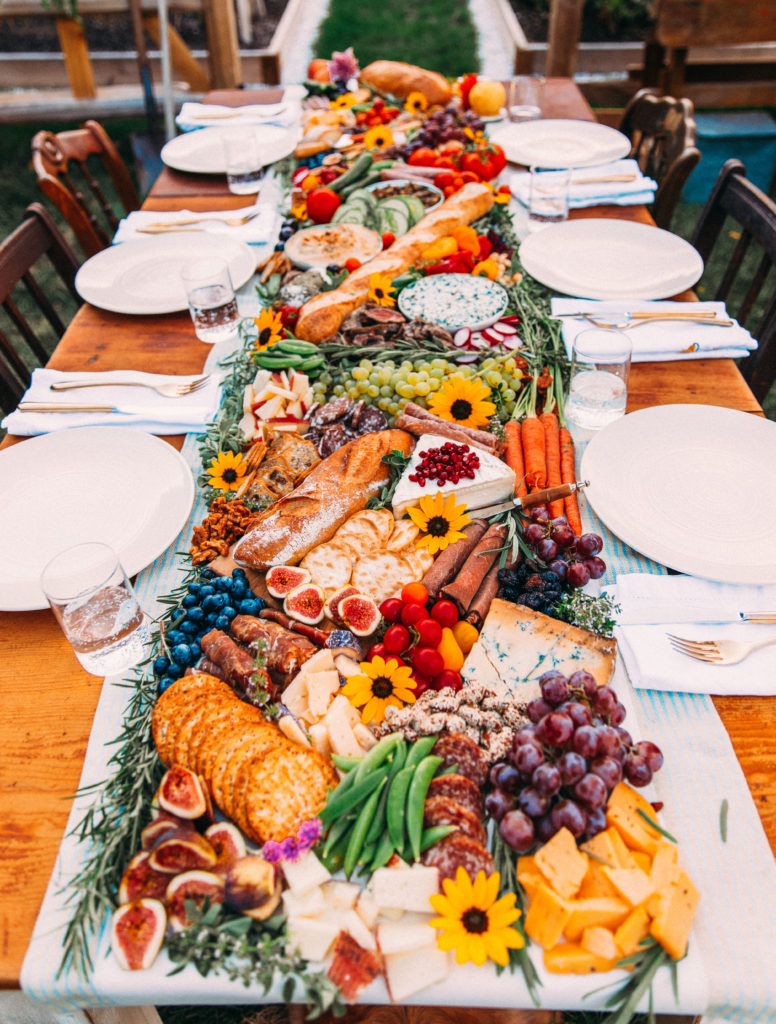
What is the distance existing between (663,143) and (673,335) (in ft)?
6.06

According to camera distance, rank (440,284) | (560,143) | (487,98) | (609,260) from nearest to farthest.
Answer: (440,284), (609,260), (560,143), (487,98)

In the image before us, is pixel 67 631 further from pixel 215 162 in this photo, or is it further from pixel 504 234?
pixel 215 162

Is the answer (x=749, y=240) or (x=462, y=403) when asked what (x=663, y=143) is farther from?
(x=462, y=403)

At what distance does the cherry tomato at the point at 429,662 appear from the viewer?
1.37 metres

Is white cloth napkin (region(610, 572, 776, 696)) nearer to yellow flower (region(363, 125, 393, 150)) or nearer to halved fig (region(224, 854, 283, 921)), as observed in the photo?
halved fig (region(224, 854, 283, 921))

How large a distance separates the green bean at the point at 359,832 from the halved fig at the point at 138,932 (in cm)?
27

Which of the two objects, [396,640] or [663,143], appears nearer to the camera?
[396,640]

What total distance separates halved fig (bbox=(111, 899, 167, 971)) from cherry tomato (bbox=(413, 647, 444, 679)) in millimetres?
561

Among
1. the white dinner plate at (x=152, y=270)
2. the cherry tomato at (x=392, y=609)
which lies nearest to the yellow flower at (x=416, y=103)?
the white dinner plate at (x=152, y=270)

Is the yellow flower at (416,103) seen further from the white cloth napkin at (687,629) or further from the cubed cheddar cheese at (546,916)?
the cubed cheddar cheese at (546,916)

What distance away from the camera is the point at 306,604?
1.54 m

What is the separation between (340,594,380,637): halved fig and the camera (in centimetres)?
150

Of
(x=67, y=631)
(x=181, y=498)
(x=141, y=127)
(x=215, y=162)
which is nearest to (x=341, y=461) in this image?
(x=181, y=498)

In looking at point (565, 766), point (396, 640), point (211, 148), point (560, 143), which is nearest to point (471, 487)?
point (396, 640)
